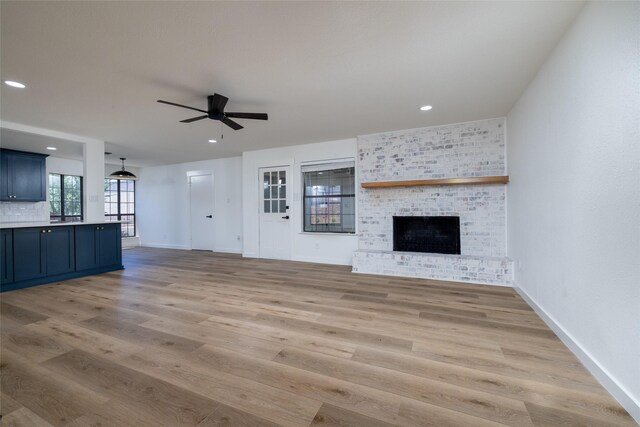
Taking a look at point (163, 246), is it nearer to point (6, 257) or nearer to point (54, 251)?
point (54, 251)

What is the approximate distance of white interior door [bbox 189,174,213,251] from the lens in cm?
740

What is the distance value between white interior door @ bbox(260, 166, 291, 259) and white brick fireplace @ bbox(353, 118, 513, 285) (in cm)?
178

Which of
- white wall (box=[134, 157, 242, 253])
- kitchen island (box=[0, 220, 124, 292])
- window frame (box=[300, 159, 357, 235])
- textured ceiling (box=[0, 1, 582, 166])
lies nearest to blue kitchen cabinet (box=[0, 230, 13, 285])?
kitchen island (box=[0, 220, 124, 292])

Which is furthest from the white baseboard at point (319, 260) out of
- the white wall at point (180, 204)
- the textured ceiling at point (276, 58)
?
the textured ceiling at point (276, 58)

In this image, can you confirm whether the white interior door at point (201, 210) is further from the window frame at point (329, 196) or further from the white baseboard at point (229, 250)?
the window frame at point (329, 196)

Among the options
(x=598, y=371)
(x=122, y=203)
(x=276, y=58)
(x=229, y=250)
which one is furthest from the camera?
(x=122, y=203)

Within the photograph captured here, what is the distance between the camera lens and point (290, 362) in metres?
1.90

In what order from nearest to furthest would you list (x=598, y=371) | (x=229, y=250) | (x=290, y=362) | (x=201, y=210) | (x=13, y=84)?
1. (x=598, y=371)
2. (x=290, y=362)
3. (x=13, y=84)
4. (x=229, y=250)
5. (x=201, y=210)

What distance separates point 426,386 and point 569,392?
841mm

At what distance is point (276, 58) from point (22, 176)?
6.86 m

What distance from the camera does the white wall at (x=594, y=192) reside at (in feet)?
4.59

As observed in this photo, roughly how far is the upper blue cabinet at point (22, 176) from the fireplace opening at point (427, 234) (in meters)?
7.82

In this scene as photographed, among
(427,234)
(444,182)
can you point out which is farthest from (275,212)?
(444,182)

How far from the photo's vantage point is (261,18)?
1.91 metres
